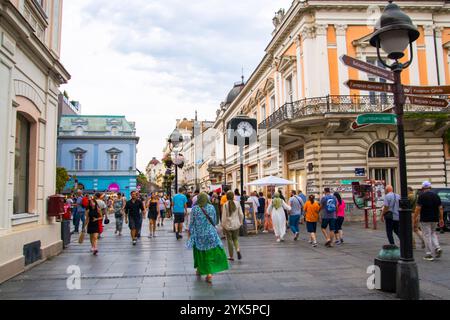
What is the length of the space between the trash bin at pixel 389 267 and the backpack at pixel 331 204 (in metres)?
5.32

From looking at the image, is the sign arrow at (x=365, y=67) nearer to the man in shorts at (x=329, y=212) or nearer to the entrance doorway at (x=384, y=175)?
the man in shorts at (x=329, y=212)

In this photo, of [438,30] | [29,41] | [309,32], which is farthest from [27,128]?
[438,30]

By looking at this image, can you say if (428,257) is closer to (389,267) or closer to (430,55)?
(389,267)

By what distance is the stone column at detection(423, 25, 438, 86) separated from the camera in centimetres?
2178

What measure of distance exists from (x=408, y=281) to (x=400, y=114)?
251 centimetres

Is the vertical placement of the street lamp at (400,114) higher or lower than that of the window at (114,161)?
lower

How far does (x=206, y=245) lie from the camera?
7.43 m

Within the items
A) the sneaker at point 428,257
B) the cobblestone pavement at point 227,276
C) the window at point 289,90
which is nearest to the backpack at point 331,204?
the cobblestone pavement at point 227,276

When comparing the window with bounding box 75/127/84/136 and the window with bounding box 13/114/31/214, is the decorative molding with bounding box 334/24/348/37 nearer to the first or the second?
the window with bounding box 13/114/31/214

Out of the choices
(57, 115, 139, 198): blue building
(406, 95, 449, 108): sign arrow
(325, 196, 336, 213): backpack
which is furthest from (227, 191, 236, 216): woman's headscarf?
(57, 115, 139, 198): blue building

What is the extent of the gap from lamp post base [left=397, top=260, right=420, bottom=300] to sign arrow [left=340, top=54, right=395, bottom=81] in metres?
2.92

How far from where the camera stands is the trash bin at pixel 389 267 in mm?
6383
